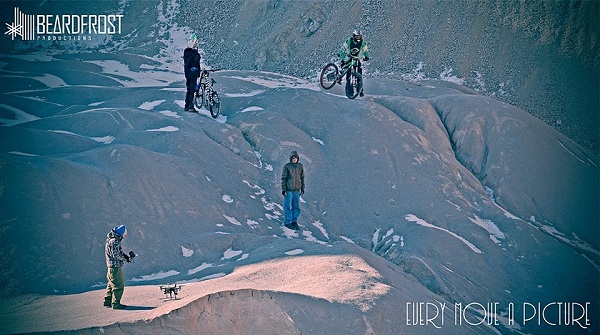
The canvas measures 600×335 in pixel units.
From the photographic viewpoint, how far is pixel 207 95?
20000mm

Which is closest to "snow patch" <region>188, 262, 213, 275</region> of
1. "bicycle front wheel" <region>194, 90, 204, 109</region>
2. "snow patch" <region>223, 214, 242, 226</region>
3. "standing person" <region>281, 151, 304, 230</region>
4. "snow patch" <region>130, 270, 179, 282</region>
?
"snow patch" <region>130, 270, 179, 282</region>

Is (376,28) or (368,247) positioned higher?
(376,28)

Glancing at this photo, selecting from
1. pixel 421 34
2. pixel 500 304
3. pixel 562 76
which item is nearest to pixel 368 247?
pixel 500 304

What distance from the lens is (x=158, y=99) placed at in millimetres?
21766

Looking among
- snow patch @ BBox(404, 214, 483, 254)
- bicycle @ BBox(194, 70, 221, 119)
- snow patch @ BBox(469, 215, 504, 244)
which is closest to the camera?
snow patch @ BBox(404, 214, 483, 254)

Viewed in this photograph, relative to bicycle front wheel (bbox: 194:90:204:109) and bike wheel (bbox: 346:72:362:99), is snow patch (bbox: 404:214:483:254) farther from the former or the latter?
bicycle front wheel (bbox: 194:90:204:109)

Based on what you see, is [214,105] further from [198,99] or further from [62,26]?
[62,26]

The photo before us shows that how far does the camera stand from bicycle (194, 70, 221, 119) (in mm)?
19641

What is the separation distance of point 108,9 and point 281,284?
36496mm

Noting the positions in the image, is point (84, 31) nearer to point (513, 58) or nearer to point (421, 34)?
point (421, 34)

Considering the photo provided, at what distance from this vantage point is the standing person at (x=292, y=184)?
16.3 m

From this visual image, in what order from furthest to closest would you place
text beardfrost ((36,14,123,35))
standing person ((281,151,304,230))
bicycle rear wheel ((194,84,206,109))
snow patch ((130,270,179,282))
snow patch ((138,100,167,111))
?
text beardfrost ((36,14,123,35)) < snow patch ((138,100,167,111)) < bicycle rear wheel ((194,84,206,109)) < standing person ((281,151,304,230)) < snow patch ((130,270,179,282))

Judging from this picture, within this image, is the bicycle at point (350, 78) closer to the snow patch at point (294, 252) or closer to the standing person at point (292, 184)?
the standing person at point (292, 184)

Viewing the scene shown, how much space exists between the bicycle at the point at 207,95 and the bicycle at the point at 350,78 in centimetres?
286
